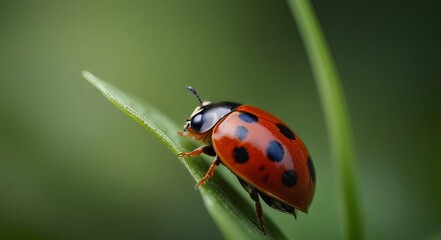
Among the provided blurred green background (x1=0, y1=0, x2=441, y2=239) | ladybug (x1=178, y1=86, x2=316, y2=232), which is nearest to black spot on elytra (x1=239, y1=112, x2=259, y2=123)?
ladybug (x1=178, y1=86, x2=316, y2=232)

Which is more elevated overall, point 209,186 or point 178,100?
point 209,186

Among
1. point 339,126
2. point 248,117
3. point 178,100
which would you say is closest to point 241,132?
point 248,117

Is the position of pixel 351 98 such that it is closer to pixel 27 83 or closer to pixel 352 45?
pixel 352 45

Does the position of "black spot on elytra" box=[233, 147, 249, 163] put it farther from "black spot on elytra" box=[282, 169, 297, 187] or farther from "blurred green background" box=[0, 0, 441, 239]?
"blurred green background" box=[0, 0, 441, 239]

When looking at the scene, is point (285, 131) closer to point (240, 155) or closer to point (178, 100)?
point (240, 155)

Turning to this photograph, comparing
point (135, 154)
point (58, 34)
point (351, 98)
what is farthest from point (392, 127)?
point (58, 34)

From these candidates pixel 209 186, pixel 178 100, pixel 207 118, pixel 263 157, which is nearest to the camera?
pixel 209 186
